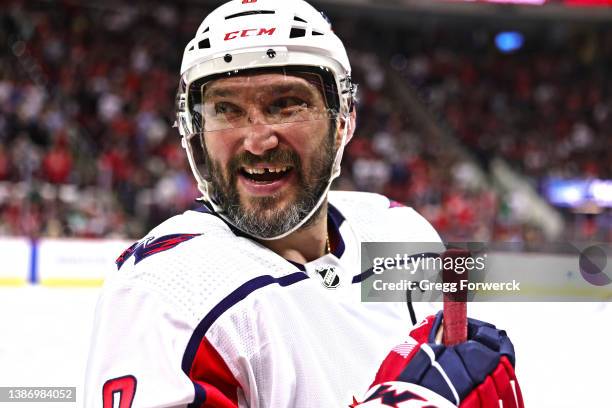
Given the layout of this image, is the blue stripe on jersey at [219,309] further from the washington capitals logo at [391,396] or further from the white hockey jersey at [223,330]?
the washington capitals logo at [391,396]

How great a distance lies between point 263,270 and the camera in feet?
3.94

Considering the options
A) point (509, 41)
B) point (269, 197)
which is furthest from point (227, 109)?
point (509, 41)

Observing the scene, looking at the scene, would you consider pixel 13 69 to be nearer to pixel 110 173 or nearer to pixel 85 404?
pixel 110 173

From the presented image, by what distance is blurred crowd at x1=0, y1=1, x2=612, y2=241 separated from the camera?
698 cm

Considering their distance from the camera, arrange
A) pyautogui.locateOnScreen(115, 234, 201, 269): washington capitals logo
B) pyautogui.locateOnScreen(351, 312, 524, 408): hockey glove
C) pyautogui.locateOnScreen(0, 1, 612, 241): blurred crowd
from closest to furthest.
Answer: pyautogui.locateOnScreen(351, 312, 524, 408): hockey glove
pyautogui.locateOnScreen(115, 234, 201, 269): washington capitals logo
pyautogui.locateOnScreen(0, 1, 612, 241): blurred crowd

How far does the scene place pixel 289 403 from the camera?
1125 mm

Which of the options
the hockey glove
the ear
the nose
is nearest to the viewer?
the hockey glove

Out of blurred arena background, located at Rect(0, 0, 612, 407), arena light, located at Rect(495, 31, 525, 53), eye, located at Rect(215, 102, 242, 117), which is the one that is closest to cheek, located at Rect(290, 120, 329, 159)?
eye, located at Rect(215, 102, 242, 117)

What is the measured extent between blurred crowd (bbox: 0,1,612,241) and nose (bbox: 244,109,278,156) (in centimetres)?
548

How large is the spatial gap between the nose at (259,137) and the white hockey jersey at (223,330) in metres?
0.15

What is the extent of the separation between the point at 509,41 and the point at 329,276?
11331 millimetres

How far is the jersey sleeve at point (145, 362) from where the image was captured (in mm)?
1038

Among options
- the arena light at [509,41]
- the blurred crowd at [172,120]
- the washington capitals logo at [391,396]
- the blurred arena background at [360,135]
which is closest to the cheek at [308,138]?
the washington capitals logo at [391,396]

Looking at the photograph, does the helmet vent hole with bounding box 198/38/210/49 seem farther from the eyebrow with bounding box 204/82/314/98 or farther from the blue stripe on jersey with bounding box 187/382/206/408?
the blue stripe on jersey with bounding box 187/382/206/408
